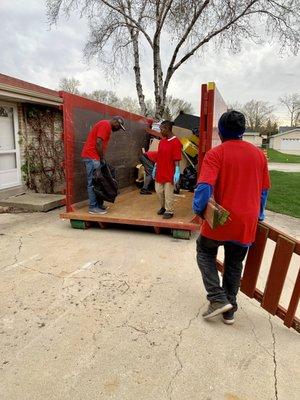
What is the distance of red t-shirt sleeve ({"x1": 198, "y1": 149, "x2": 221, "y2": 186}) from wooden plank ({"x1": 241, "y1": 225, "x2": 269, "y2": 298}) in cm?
66

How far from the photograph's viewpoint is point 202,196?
8.56 feet

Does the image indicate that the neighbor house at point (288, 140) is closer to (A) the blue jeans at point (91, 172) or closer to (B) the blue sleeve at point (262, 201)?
(A) the blue jeans at point (91, 172)

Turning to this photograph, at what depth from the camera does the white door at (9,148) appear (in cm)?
814

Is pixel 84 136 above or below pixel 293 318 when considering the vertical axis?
above

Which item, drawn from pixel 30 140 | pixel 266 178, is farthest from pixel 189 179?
pixel 266 178

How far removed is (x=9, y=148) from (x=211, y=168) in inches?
277

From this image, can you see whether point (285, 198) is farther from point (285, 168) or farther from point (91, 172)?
point (285, 168)

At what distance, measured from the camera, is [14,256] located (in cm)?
451

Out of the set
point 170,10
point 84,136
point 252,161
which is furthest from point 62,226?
point 170,10

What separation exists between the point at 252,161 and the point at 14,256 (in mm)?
3287

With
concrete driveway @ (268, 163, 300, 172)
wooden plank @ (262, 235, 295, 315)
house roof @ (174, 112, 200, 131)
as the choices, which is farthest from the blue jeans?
concrete driveway @ (268, 163, 300, 172)

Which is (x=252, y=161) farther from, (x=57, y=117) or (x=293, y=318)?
(x=57, y=117)

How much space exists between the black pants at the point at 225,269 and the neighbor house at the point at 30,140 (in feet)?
19.4

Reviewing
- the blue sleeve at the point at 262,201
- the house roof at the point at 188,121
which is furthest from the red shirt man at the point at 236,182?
the house roof at the point at 188,121
